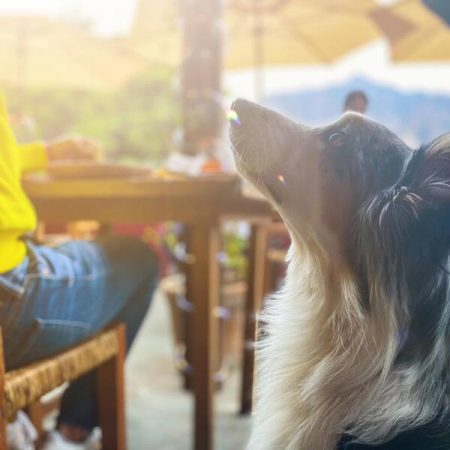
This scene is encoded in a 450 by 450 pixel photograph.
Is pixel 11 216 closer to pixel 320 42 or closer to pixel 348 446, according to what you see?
pixel 348 446

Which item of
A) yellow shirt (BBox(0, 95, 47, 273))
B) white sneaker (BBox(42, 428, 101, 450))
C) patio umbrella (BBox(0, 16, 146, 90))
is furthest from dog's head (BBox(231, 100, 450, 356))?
patio umbrella (BBox(0, 16, 146, 90))

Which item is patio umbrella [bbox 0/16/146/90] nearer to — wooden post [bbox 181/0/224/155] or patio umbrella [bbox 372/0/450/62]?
wooden post [bbox 181/0/224/155]

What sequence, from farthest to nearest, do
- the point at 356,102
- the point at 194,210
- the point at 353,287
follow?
the point at 194,210 < the point at 356,102 < the point at 353,287

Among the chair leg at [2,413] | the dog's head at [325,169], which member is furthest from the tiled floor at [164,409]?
the dog's head at [325,169]

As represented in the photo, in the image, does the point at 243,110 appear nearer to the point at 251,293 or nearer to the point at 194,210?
the point at 194,210

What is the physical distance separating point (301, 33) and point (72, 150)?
2562mm

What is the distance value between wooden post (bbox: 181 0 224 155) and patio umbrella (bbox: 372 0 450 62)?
1.10 m

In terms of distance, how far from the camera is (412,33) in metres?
3.06

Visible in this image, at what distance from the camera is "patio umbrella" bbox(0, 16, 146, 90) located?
342 cm

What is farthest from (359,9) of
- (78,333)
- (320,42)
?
(78,333)

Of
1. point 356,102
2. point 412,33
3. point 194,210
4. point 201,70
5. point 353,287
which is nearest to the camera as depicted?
point 353,287

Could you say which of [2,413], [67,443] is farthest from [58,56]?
[2,413]

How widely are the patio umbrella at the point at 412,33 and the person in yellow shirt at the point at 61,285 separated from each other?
204 centimetres

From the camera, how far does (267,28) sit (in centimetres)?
357
